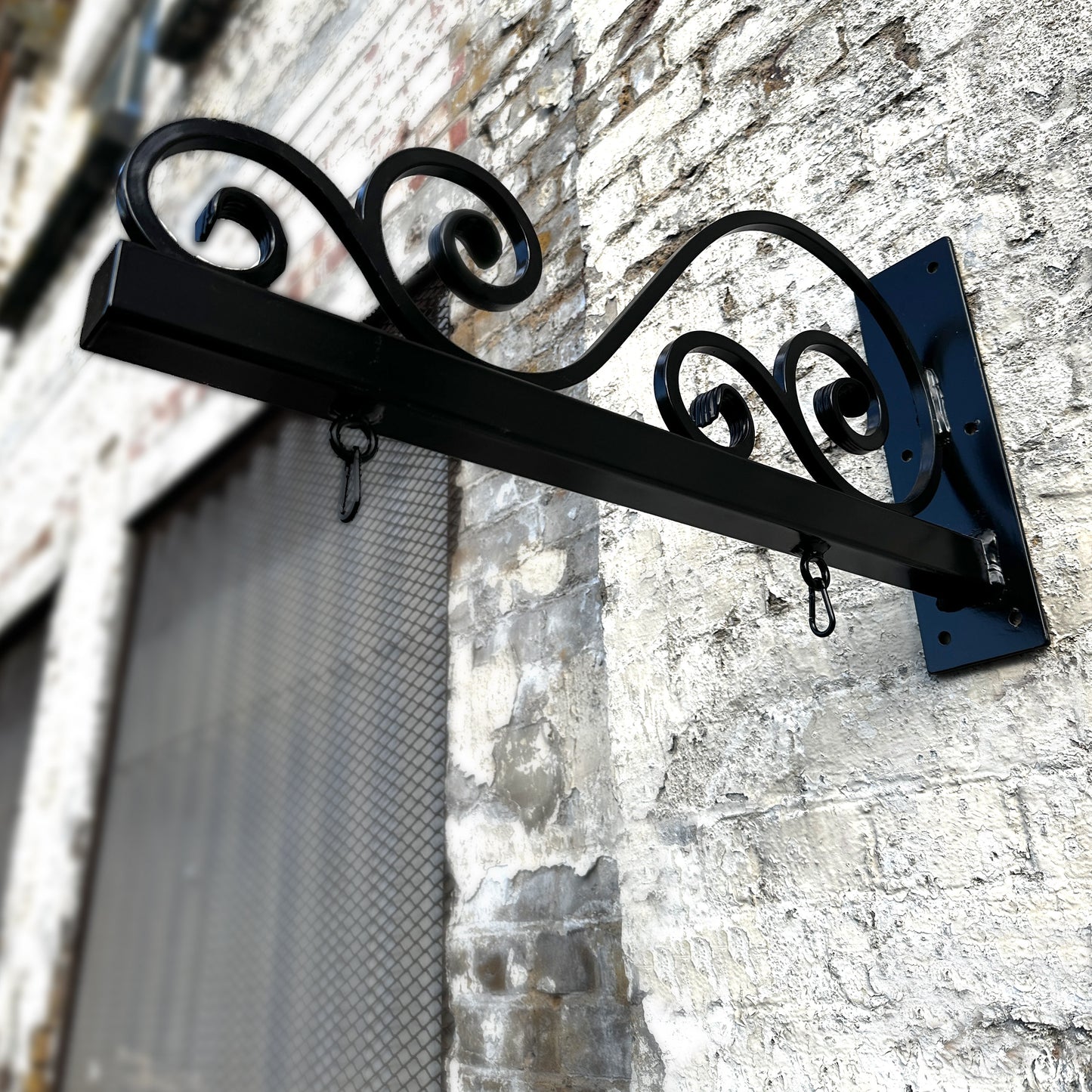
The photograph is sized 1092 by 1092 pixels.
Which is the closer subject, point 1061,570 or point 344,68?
point 1061,570

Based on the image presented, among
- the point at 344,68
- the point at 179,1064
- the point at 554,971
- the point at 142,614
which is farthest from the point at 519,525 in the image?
the point at 142,614

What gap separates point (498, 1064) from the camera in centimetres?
144

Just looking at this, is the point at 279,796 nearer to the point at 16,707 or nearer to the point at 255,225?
the point at 255,225

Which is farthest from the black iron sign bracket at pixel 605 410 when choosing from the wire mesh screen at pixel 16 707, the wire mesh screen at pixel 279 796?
the wire mesh screen at pixel 16 707

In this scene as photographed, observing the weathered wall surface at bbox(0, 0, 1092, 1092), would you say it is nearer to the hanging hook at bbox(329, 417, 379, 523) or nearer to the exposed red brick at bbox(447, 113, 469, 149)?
the exposed red brick at bbox(447, 113, 469, 149)

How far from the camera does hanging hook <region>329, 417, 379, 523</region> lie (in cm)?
72

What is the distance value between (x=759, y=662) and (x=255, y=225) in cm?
75

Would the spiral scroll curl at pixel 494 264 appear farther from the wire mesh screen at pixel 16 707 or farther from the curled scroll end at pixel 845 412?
the wire mesh screen at pixel 16 707

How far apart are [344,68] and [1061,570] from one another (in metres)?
2.27

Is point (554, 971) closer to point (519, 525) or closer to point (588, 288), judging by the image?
point (519, 525)

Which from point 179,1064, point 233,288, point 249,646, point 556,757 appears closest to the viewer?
point 233,288

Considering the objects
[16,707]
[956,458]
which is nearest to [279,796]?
[956,458]

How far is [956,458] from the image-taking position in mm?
1050

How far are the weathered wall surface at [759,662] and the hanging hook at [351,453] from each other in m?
0.19
